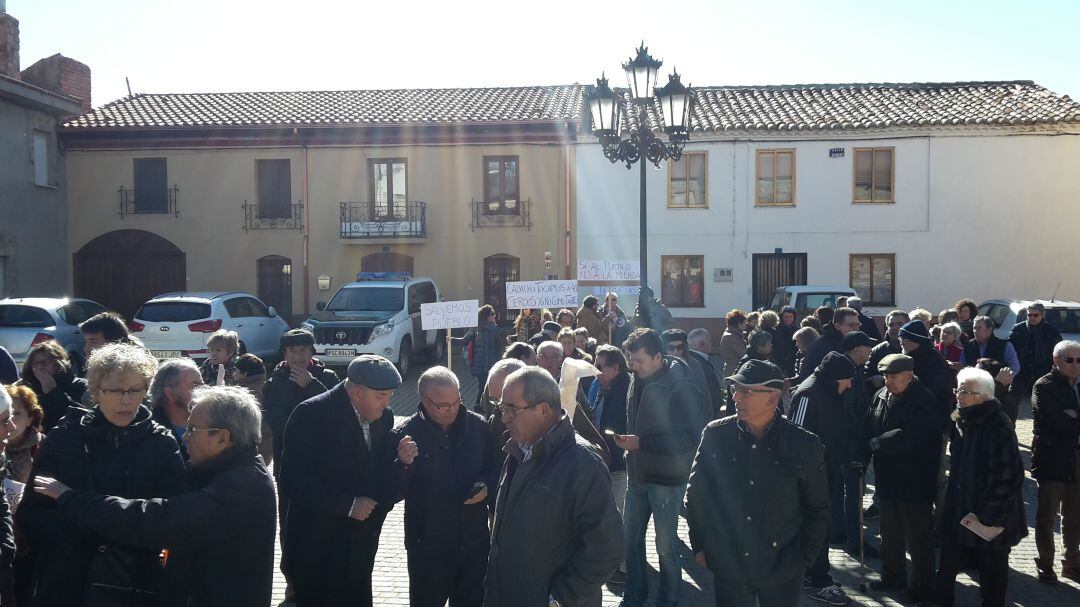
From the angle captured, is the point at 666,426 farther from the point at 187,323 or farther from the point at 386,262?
the point at 386,262

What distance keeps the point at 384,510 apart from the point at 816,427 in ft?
11.1

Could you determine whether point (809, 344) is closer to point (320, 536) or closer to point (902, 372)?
point (902, 372)

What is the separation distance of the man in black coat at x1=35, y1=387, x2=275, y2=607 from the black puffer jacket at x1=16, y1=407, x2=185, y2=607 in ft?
0.34

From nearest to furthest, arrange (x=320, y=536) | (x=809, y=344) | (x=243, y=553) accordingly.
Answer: (x=243, y=553) → (x=320, y=536) → (x=809, y=344)

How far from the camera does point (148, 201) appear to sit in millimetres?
25188

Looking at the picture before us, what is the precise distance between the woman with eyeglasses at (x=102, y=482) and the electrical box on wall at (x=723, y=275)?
68.4ft

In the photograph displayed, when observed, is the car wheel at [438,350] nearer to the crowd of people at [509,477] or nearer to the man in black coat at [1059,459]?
the crowd of people at [509,477]

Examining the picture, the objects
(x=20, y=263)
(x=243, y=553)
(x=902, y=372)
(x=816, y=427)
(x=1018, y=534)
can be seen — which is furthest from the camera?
(x=20, y=263)

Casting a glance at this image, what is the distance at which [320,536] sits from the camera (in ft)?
14.1

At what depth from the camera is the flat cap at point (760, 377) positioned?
422 cm

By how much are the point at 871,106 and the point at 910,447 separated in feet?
69.1

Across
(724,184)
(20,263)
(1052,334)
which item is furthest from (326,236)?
(1052,334)

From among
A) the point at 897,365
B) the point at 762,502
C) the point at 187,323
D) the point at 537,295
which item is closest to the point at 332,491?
the point at 762,502

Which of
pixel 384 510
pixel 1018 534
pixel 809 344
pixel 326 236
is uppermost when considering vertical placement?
pixel 326 236
